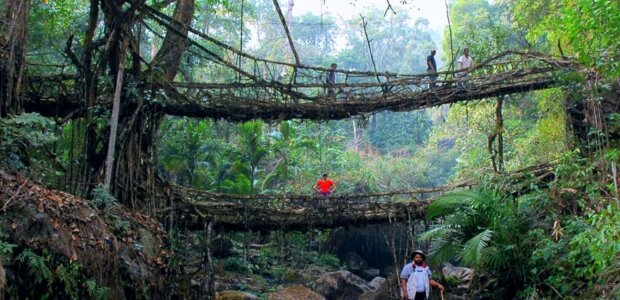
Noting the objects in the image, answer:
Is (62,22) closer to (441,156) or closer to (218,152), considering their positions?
(218,152)

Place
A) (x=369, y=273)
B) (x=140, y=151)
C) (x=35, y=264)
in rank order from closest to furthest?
1. (x=35, y=264)
2. (x=140, y=151)
3. (x=369, y=273)

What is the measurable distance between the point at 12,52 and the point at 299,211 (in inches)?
187

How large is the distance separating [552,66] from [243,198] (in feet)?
16.0

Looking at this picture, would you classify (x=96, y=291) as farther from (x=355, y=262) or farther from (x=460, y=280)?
(x=355, y=262)

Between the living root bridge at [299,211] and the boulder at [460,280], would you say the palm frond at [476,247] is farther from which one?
the living root bridge at [299,211]

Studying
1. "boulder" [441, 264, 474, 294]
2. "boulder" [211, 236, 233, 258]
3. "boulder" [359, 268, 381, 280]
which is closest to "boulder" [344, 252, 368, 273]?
"boulder" [359, 268, 381, 280]

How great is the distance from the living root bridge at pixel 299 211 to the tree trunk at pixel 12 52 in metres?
3.36

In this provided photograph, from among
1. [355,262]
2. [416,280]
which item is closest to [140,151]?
[416,280]

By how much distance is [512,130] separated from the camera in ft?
52.6

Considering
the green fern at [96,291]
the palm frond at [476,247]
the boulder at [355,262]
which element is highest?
the green fern at [96,291]

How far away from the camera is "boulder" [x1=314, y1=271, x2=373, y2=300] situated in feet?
39.0

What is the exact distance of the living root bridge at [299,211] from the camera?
31.1 feet

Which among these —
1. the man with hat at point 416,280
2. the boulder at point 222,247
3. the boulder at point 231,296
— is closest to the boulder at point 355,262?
the boulder at point 222,247

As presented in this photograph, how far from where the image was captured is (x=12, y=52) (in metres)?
6.45
